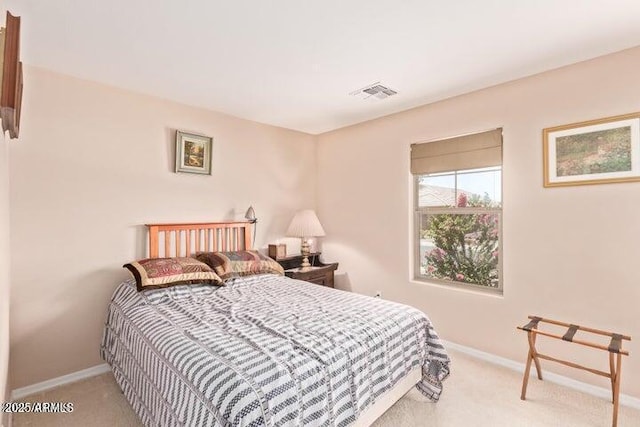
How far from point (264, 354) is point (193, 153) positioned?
2.34m

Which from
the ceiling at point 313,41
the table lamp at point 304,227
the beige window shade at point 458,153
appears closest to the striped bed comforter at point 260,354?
the table lamp at point 304,227

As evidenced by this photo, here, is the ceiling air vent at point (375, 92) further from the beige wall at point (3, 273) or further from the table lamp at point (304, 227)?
the beige wall at point (3, 273)

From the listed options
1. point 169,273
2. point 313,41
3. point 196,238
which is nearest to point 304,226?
point 196,238

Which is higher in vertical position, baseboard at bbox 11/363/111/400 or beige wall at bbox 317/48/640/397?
beige wall at bbox 317/48/640/397

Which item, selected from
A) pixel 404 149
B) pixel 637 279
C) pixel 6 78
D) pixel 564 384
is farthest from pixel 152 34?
pixel 564 384

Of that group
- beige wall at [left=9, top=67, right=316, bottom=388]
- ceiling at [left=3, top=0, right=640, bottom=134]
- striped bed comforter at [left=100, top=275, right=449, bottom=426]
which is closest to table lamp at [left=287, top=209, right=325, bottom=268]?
beige wall at [left=9, top=67, right=316, bottom=388]

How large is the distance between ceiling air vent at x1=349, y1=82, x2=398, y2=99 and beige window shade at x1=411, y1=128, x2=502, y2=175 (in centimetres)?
70

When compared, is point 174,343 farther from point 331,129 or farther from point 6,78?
point 331,129

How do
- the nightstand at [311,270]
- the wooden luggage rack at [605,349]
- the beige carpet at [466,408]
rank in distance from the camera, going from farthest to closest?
the nightstand at [311,270], the beige carpet at [466,408], the wooden luggage rack at [605,349]

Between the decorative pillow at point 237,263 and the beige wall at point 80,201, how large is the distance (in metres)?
0.49

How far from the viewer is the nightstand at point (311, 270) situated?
11.8ft

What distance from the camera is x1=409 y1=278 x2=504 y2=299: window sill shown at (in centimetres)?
287

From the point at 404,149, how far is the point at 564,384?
8.01ft

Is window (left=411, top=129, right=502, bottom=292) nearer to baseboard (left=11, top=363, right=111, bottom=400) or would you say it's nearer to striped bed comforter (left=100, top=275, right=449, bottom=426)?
striped bed comforter (left=100, top=275, right=449, bottom=426)
